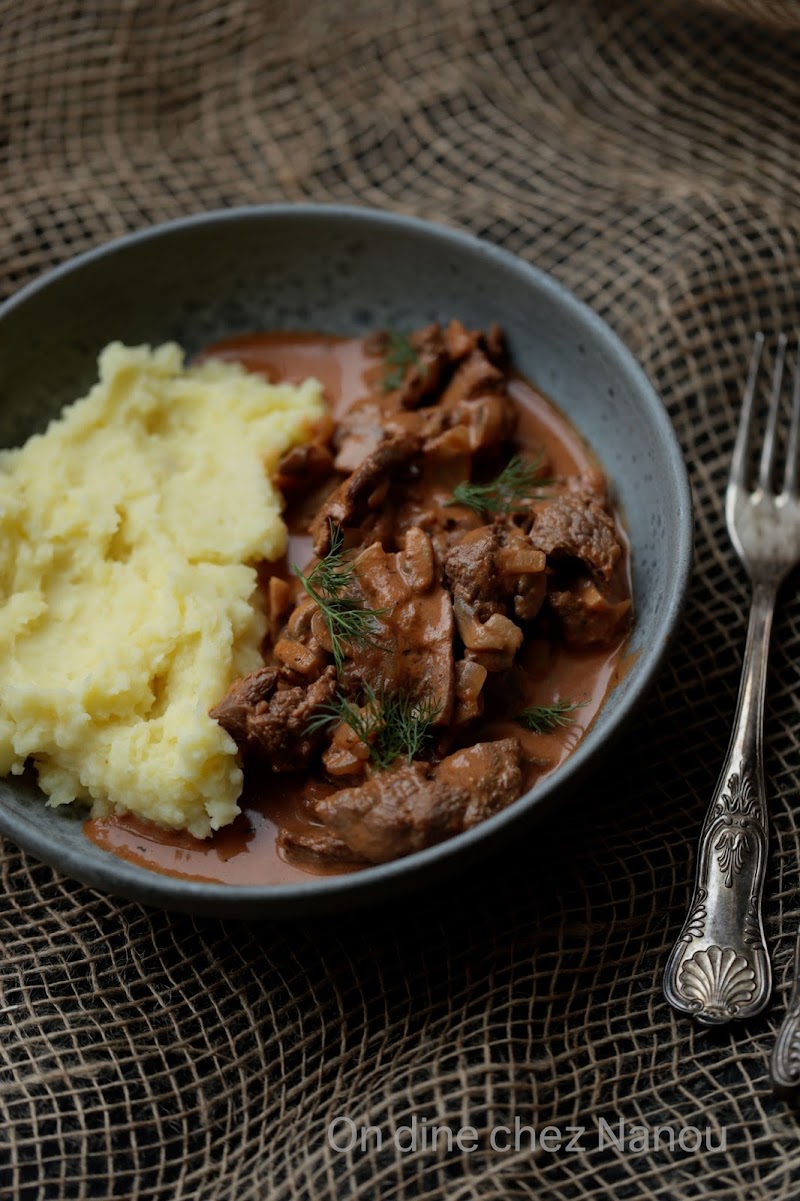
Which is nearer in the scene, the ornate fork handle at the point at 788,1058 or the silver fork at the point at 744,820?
the ornate fork handle at the point at 788,1058

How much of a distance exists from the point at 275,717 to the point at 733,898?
73.8 inches

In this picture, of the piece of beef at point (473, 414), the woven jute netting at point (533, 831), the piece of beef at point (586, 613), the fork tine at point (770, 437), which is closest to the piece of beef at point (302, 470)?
the piece of beef at point (473, 414)

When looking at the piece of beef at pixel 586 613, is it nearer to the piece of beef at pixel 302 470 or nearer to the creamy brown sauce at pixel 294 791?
the creamy brown sauce at pixel 294 791

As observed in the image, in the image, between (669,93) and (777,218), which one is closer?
(777,218)

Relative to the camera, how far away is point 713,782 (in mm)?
4867

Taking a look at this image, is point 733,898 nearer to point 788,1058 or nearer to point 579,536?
point 788,1058

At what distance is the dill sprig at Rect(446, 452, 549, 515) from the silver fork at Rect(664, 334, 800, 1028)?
95 centimetres

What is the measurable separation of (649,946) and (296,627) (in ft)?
6.10

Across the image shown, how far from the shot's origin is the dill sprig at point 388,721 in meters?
4.33

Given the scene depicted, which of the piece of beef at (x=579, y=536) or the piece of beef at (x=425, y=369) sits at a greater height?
the piece of beef at (x=425, y=369)

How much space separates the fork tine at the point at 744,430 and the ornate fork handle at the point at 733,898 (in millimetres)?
967

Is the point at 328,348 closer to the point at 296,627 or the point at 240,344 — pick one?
the point at 240,344

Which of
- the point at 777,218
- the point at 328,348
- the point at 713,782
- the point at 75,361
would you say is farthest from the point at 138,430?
the point at 777,218

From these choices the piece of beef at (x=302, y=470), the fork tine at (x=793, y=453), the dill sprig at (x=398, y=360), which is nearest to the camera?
the piece of beef at (x=302, y=470)
